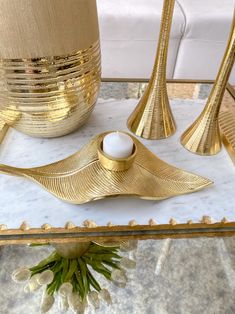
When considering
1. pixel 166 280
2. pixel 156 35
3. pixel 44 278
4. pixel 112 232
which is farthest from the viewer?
pixel 156 35

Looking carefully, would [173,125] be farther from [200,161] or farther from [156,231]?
[156,231]

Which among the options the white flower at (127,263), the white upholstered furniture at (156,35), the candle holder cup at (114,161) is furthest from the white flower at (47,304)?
the white upholstered furniture at (156,35)

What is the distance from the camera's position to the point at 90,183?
14.0 inches

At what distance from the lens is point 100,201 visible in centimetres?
35

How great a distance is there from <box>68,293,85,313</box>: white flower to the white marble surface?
172 millimetres

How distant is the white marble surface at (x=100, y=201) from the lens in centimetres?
34

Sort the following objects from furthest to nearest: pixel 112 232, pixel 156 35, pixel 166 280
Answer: pixel 156 35
pixel 166 280
pixel 112 232

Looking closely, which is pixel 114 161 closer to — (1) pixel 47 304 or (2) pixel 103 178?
(2) pixel 103 178

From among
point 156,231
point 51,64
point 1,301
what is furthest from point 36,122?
point 1,301

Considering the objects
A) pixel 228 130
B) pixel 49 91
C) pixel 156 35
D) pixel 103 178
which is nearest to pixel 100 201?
pixel 103 178

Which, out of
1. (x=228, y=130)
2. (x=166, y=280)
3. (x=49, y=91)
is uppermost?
(x=49, y=91)

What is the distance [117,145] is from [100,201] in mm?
65

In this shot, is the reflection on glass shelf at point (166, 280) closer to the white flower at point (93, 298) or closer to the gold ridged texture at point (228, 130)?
the white flower at point (93, 298)

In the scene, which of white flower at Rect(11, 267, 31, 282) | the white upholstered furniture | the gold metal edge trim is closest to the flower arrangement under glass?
white flower at Rect(11, 267, 31, 282)
